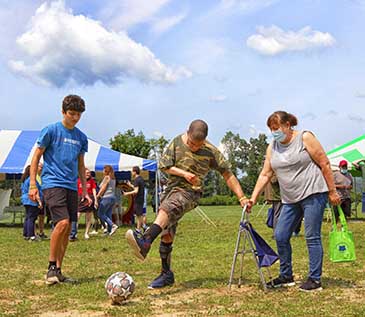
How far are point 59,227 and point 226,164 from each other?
6.25 ft

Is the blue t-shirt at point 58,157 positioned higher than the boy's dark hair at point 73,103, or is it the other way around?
the boy's dark hair at point 73,103

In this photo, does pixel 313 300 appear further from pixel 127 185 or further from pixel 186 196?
pixel 127 185

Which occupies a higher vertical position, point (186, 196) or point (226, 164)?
point (226, 164)

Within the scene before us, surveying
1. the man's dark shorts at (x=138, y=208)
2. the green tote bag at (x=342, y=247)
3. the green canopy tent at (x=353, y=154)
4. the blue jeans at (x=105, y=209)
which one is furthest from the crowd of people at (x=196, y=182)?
the green canopy tent at (x=353, y=154)

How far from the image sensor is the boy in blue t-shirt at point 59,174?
5.80 metres

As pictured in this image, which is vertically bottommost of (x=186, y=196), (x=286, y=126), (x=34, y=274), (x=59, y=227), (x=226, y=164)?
(x=34, y=274)

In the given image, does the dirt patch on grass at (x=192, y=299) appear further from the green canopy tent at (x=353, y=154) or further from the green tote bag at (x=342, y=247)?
the green canopy tent at (x=353, y=154)

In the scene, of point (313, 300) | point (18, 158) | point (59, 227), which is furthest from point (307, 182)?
point (18, 158)

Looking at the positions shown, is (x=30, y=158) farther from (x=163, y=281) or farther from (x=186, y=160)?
(x=186, y=160)

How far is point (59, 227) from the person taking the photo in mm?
5777

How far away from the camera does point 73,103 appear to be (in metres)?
5.89

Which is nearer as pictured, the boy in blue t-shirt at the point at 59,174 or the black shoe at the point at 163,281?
the black shoe at the point at 163,281

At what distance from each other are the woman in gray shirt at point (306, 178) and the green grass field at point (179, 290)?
1.32 feet

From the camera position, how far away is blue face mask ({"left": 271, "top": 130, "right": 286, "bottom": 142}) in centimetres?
537
